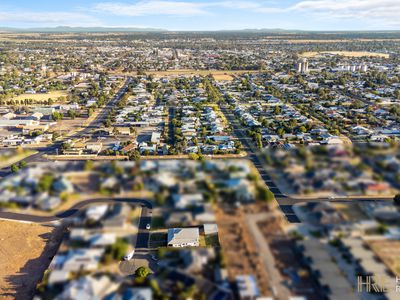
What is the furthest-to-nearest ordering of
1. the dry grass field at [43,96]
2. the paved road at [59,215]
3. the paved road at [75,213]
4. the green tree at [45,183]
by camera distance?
the dry grass field at [43,96] → the paved road at [59,215] → the paved road at [75,213] → the green tree at [45,183]

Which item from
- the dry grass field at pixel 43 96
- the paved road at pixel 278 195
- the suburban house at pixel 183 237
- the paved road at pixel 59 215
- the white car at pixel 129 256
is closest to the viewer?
the white car at pixel 129 256

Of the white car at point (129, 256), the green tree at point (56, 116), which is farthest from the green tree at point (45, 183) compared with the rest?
the green tree at point (56, 116)

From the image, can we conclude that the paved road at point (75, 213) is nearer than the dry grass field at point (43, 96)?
Yes

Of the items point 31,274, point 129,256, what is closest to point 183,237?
point 129,256

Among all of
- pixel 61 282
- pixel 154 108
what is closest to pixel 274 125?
pixel 154 108

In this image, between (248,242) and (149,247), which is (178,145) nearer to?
(149,247)

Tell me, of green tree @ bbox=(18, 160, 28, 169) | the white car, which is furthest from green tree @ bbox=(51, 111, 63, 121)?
the white car
